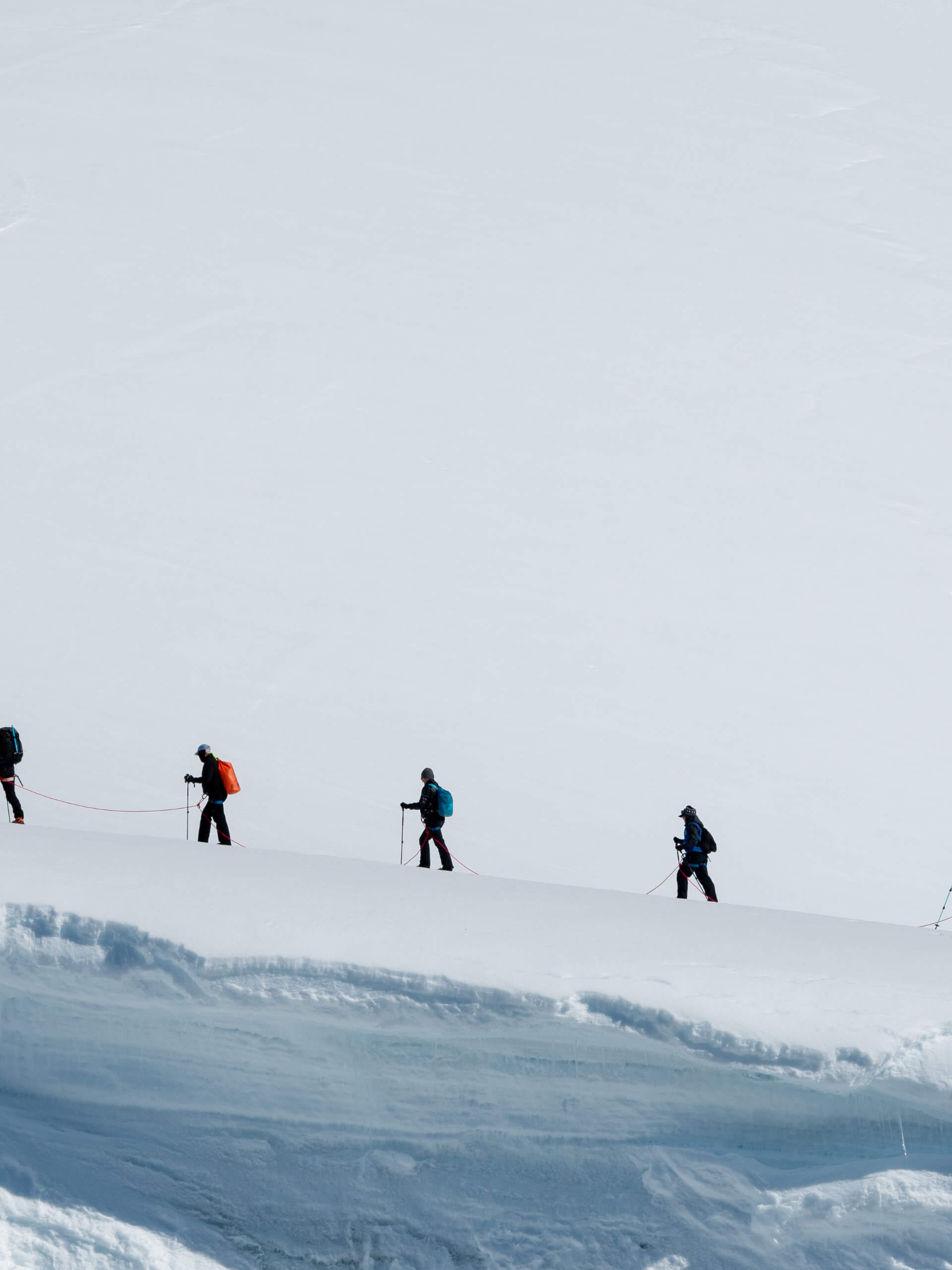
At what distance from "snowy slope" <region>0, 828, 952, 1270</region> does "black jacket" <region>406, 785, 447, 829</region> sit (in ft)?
13.9

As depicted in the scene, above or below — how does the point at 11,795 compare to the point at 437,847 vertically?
below

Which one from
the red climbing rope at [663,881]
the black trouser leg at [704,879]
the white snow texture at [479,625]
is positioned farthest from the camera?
the red climbing rope at [663,881]

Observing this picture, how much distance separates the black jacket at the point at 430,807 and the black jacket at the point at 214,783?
133 centimetres

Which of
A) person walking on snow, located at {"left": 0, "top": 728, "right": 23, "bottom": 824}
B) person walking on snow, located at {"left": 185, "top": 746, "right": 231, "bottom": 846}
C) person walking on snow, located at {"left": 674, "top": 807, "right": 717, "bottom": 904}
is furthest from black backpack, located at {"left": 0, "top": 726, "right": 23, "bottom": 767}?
person walking on snow, located at {"left": 674, "top": 807, "right": 717, "bottom": 904}

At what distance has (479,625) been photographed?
16203mm

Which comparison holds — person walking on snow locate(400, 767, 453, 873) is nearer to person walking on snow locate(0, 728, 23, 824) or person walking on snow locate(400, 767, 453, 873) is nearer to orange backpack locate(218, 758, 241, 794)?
orange backpack locate(218, 758, 241, 794)

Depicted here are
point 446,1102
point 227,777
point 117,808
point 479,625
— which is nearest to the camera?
point 446,1102

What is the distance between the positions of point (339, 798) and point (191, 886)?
23.8 ft

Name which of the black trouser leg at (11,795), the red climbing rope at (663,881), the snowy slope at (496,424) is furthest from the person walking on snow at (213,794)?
the red climbing rope at (663,881)

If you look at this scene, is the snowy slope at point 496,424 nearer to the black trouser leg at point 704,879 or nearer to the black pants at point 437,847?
the black pants at point 437,847

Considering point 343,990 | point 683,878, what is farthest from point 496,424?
point 343,990

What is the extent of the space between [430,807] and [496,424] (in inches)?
471

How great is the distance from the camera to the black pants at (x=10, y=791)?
1030 centimetres

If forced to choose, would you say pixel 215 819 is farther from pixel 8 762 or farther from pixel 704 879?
pixel 704 879
